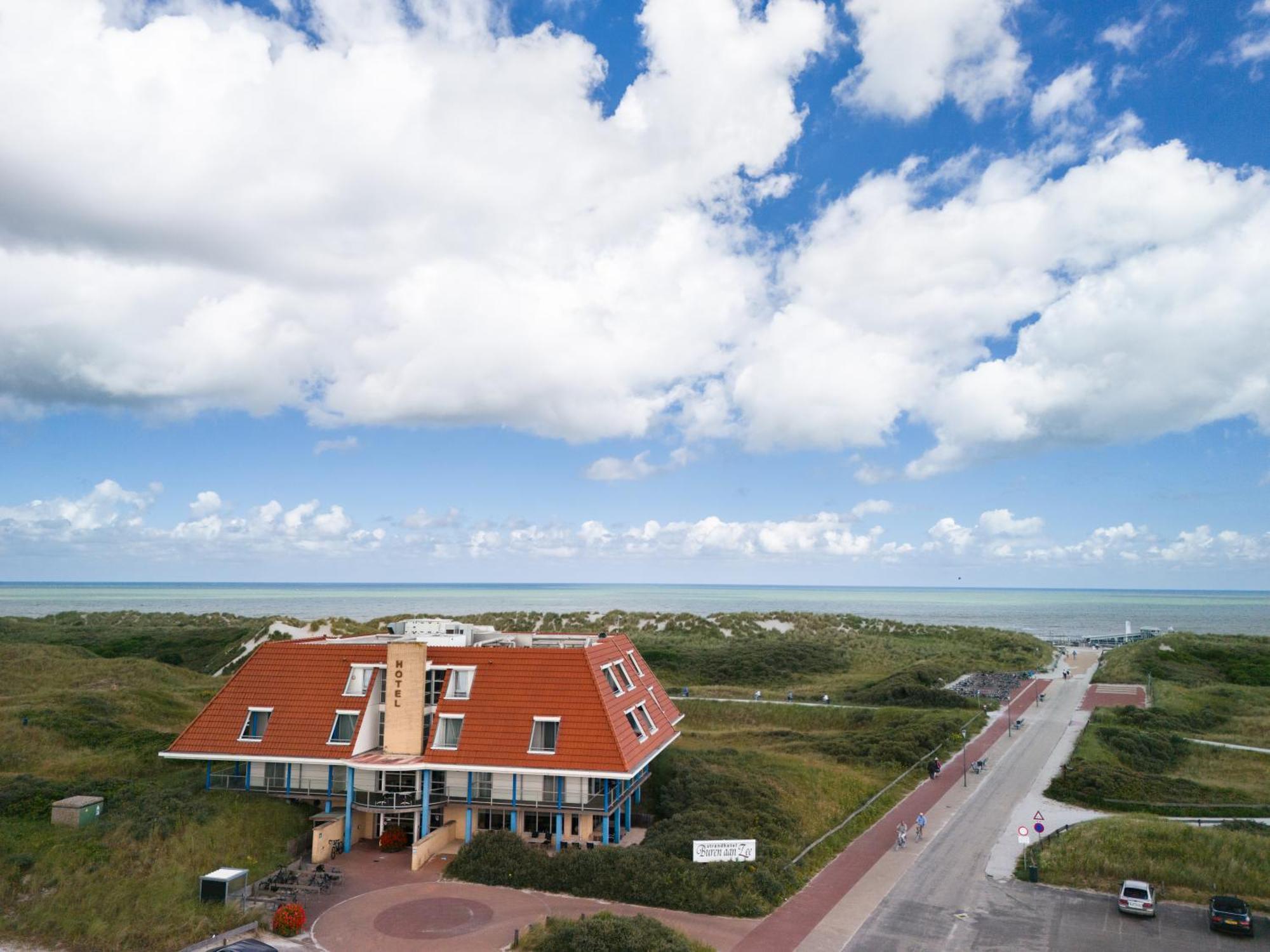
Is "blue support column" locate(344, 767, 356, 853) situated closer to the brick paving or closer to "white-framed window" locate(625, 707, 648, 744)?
"white-framed window" locate(625, 707, 648, 744)

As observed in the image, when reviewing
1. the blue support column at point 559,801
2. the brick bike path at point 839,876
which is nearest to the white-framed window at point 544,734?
the blue support column at point 559,801

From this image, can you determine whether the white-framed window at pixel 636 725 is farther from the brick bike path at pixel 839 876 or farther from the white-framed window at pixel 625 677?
the brick bike path at pixel 839 876

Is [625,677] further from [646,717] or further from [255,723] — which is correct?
[255,723]

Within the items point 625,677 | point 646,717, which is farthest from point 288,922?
point 625,677

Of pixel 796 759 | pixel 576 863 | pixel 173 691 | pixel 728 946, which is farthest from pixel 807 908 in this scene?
pixel 173 691

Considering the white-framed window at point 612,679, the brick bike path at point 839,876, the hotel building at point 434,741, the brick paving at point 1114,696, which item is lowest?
the brick bike path at point 839,876

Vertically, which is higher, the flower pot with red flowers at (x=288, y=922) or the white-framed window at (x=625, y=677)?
the white-framed window at (x=625, y=677)

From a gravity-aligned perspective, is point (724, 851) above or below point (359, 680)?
below
